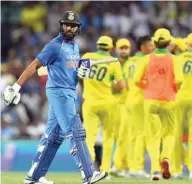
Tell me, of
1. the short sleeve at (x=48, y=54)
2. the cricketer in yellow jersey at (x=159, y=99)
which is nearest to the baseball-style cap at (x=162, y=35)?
the cricketer in yellow jersey at (x=159, y=99)

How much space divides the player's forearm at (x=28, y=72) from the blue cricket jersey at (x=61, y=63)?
10cm

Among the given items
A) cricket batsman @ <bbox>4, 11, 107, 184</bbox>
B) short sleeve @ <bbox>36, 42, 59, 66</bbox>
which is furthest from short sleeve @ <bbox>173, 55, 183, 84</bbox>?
short sleeve @ <bbox>36, 42, 59, 66</bbox>

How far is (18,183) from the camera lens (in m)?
15.7

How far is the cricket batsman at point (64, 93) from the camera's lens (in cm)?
1397

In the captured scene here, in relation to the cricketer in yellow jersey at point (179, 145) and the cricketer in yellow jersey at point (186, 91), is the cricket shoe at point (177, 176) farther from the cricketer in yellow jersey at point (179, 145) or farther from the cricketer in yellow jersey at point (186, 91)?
the cricketer in yellow jersey at point (186, 91)

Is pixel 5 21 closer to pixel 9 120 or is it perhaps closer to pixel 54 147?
pixel 9 120

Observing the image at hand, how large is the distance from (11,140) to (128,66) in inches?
219

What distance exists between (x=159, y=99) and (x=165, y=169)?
1.16 metres

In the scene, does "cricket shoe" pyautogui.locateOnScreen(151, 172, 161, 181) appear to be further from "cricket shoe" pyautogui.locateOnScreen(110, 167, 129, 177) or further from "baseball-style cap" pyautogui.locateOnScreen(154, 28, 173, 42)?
"baseball-style cap" pyautogui.locateOnScreen(154, 28, 173, 42)

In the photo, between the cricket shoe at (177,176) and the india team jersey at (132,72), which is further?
the india team jersey at (132,72)

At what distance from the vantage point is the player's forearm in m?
13.8

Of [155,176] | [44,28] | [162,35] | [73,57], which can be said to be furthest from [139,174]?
[44,28]

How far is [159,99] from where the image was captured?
16.8m

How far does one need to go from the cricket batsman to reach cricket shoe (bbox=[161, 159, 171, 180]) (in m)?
2.60
